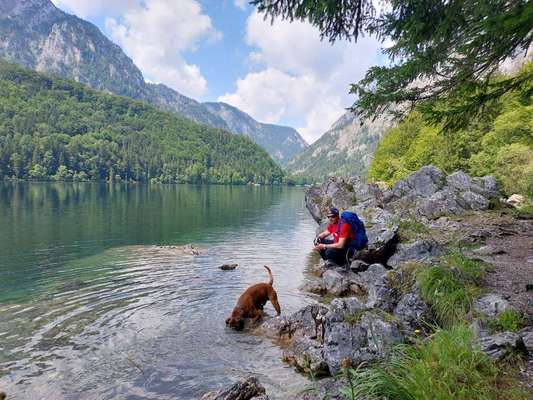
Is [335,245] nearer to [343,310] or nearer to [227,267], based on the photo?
[343,310]

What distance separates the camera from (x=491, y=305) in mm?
6984

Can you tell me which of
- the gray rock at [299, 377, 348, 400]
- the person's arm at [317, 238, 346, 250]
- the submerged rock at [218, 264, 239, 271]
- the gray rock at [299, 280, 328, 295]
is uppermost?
the person's arm at [317, 238, 346, 250]

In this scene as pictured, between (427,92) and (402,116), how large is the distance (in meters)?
1.59

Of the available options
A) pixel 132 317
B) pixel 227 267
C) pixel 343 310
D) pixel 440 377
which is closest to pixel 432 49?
pixel 343 310

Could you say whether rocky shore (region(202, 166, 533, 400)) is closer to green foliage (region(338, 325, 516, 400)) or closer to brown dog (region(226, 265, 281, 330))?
green foliage (region(338, 325, 516, 400))

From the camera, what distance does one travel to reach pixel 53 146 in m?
171

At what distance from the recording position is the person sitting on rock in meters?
13.4

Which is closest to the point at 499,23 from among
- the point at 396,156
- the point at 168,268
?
the point at 168,268

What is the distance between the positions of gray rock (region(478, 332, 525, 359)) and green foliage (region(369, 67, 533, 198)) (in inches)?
252

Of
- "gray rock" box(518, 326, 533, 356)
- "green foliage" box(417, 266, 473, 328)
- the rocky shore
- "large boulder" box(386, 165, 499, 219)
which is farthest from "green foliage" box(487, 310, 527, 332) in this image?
"large boulder" box(386, 165, 499, 219)

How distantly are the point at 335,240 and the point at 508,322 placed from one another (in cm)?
798

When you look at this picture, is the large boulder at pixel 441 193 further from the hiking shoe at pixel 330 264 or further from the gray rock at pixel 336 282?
the gray rock at pixel 336 282

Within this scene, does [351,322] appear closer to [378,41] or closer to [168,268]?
[378,41]

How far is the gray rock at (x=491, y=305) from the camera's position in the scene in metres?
6.73
